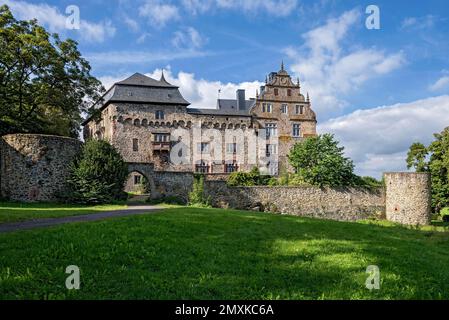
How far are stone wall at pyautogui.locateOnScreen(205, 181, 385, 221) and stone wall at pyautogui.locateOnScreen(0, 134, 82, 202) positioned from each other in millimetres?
13212

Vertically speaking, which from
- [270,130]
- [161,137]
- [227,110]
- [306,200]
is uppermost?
[227,110]

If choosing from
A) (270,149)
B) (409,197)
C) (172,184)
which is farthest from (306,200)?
(270,149)

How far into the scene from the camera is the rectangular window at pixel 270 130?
52.0 meters

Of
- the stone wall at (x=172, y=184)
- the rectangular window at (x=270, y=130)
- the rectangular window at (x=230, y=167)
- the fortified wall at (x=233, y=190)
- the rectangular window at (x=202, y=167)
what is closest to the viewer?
the fortified wall at (x=233, y=190)

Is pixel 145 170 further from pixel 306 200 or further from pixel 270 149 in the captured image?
pixel 270 149

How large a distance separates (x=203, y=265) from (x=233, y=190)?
89.5ft

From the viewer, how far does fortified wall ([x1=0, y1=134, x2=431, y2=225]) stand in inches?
992

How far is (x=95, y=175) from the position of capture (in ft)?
85.7

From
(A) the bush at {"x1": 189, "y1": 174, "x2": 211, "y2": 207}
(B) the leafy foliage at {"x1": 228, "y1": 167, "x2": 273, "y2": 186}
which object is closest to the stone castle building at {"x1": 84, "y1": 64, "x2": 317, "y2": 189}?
(B) the leafy foliage at {"x1": 228, "y1": 167, "x2": 273, "y2": 186}

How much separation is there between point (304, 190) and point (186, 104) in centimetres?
1973

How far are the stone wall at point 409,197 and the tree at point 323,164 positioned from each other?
4.17 meters

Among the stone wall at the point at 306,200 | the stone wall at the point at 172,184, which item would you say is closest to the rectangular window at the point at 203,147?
the stone wall at the point at 306,200

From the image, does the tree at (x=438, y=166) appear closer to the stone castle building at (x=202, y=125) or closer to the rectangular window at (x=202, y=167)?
the stone castle building at (x=202, y=125)
